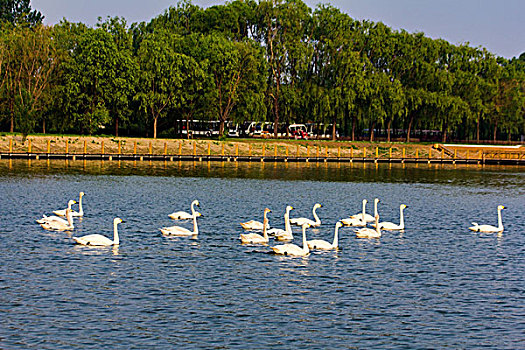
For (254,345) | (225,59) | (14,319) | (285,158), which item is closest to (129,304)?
(14,319)

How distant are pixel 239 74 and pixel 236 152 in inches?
494

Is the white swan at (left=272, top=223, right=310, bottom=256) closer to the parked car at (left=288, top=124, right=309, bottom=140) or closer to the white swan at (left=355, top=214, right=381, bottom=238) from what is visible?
the white swan at (left=355, top=214, right=381, bottom=238)

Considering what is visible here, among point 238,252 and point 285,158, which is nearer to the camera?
point 238,252

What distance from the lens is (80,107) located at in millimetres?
96188

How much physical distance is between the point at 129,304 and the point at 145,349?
371 cm

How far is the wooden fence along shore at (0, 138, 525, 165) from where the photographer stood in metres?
87.6

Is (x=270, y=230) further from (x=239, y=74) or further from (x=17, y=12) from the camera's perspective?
(x=17, y=12)

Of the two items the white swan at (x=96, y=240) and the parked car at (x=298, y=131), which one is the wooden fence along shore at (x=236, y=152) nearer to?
the parked car at (x=298, y=131)

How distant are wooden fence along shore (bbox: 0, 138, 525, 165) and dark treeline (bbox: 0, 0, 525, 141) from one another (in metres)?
3.59

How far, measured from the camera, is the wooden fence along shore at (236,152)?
87.6 metres

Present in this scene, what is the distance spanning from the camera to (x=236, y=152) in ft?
321

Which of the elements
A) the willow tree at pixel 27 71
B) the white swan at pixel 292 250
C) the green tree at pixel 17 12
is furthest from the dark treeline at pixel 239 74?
the white swan at pixel 292 250

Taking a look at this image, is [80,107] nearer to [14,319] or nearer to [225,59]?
[225,59]

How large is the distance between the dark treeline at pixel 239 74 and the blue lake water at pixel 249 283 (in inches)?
2094
